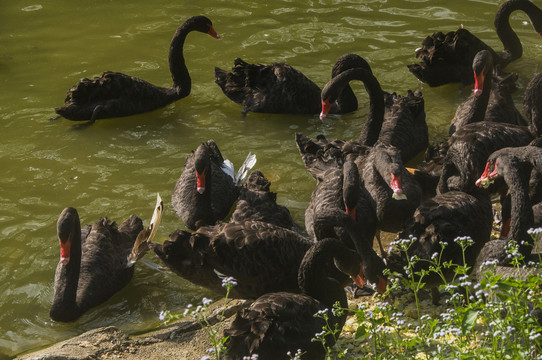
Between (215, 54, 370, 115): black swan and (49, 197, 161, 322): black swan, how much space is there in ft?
8.58

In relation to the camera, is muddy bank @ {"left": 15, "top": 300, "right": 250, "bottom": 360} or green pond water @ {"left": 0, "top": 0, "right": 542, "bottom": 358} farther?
green pond water @ {"left": 0, "top": 0, "right": 542, "bottom": 358}

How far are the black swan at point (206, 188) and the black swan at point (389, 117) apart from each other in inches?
39.9

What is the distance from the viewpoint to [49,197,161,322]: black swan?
588cm

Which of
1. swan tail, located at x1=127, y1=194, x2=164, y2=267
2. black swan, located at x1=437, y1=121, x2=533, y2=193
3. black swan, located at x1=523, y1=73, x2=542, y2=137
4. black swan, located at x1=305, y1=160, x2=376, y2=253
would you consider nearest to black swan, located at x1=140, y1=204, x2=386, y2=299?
black swan, located at x1=305, y1=160, x2=376, y2=253

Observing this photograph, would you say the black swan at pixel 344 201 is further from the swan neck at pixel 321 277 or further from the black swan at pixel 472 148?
the black swan at pixel 472 148

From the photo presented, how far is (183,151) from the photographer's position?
8.34 m

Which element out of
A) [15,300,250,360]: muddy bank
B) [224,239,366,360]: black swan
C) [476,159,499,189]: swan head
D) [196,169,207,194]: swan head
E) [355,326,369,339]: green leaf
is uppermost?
[476,159,499,189]: swan head

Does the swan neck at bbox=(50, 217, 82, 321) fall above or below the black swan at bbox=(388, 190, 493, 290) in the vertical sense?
below

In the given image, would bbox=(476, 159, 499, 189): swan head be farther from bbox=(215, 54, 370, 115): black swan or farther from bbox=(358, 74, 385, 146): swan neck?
bbox=(215, 54, 370, 115): black swan

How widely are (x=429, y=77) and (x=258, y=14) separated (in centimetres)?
324

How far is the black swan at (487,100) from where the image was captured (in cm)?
738

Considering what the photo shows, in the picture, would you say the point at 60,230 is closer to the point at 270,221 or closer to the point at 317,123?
the point at 270,221

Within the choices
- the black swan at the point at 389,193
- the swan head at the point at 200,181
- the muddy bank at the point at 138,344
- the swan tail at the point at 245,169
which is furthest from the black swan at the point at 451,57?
the muddy bank at the point at 138,344

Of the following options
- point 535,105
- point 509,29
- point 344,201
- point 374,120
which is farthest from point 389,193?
point 509,29
